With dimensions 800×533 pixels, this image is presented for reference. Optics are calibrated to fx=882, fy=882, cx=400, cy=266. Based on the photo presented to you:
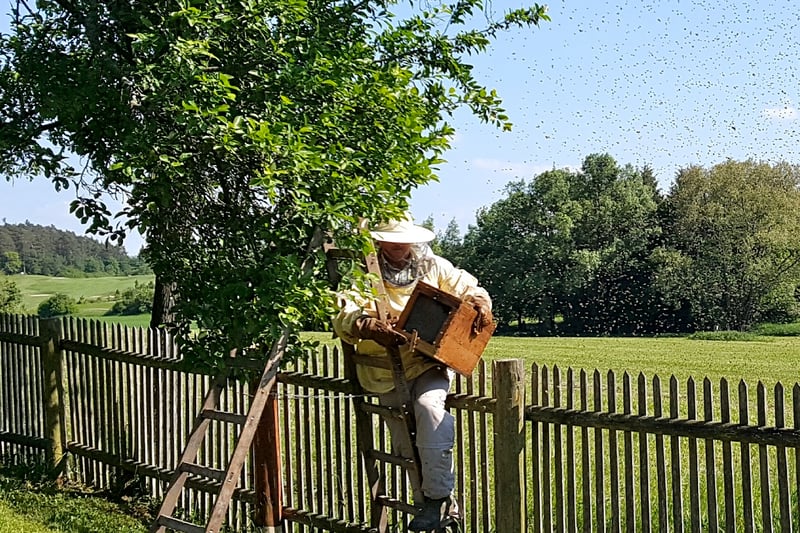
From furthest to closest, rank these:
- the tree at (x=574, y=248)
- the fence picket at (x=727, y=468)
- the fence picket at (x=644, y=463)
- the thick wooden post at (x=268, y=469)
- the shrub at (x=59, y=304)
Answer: the tree at (x=574, y=248) < the shrub at (x=59, y=304) < the thick wooden post at (x=268, y=469) < the fence picket at (x=644, y=463) < the fence picket at (x=727, y=468)

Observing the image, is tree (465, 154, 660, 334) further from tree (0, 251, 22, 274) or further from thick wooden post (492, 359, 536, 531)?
thick wooden post (492, 359, 536, 531)

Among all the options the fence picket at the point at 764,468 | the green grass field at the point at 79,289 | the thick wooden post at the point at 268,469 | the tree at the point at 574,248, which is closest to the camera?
the fence picket at the point at 764,468

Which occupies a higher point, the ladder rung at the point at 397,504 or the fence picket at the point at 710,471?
the fence picket at the point at 710,471

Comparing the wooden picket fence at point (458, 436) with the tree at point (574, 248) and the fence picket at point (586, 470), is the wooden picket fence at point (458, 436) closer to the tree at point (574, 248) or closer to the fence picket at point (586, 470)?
the fence picket at point (586, 470)

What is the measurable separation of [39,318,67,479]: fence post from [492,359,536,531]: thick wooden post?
204 inches

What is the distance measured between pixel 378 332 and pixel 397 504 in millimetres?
1272

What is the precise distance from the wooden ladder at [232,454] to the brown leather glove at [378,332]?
1.52 feet

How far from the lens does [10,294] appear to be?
96.3 ft

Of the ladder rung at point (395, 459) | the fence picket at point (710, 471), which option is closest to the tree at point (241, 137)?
the ladder rung at point (395, 459)

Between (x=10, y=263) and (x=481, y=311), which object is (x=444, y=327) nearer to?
(x=481, y=311)

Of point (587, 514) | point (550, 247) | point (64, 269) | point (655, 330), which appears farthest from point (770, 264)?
point (587, 514)

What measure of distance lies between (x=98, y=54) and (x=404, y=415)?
293 centimetres

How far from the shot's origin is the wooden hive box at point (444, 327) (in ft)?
16.3

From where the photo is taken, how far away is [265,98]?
15.5 ft
